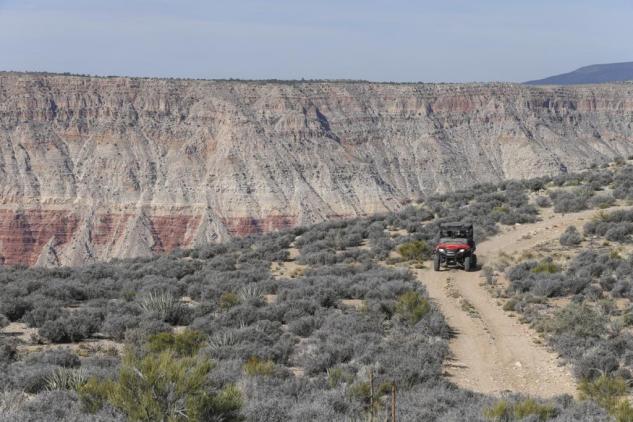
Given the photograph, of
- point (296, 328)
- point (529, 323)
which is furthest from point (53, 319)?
point (529, 323)

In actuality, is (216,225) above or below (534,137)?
below

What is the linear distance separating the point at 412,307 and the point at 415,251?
8.49 m

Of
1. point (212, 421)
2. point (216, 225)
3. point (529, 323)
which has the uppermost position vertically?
point (212, 421)

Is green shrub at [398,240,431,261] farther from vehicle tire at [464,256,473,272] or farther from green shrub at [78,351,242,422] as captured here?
green shrub at [78,351,242,422]

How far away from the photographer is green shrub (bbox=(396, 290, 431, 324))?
17766 mm

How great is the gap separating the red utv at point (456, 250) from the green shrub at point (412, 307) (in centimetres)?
576

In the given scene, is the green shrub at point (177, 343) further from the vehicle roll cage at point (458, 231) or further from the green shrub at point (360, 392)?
the vehicle roll cage at point (458, 231)

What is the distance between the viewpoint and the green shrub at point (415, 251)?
2662 centimetres

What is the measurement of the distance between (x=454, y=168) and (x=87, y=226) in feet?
154

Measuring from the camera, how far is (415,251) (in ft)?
87.5

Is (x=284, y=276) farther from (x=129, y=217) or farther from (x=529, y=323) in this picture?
(x=129, y=217)

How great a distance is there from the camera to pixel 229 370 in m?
12.7

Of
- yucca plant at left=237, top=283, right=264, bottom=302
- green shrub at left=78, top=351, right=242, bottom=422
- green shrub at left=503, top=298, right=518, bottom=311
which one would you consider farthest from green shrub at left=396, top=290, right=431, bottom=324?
green shrub at left=78, top=351, right=242, bottom=422

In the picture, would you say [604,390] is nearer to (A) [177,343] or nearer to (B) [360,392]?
(B) [360,392]
